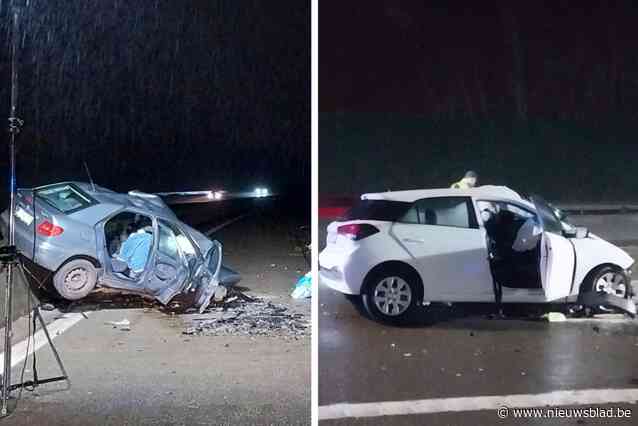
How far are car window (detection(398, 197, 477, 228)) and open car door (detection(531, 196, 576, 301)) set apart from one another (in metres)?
0.46

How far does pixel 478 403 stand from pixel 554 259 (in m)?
1.03

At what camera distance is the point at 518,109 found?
158 inches

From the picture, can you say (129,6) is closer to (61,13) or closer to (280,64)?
(61,13)

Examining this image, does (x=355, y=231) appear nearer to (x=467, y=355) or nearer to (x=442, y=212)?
(x=442, y=212)

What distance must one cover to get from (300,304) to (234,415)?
1088 mm

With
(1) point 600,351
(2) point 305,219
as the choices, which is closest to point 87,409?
(2) point 305,219

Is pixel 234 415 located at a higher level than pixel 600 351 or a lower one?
lower

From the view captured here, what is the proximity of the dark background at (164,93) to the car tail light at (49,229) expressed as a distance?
313 millimetres

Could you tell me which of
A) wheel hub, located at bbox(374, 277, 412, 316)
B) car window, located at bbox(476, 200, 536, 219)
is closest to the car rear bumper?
wheel hub, located at bbox(374, 277, 412, 316)

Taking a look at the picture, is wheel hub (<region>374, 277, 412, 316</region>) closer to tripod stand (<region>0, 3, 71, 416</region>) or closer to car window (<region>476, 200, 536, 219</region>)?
car window (<region>476, 200, 536, 219</region>)

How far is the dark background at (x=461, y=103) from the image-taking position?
3.95 metres

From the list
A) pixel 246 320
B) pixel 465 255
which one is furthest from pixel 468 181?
pixel 246 320

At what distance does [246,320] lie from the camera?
464 cm

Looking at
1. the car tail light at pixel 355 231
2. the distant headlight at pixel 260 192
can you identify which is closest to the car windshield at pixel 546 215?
the car tail light at pixel 355 231
